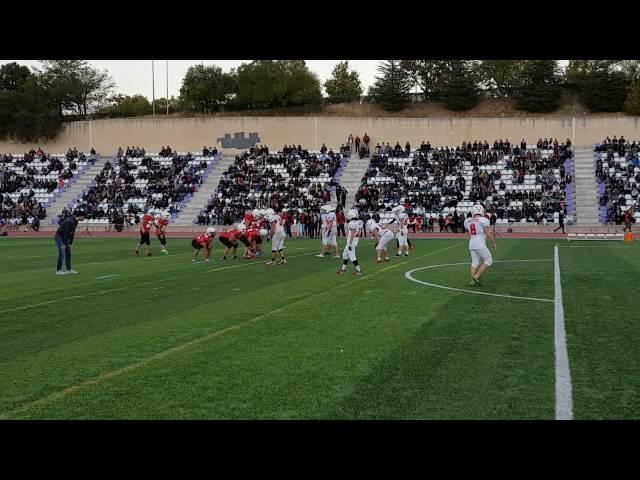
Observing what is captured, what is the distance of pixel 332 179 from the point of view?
186 feet

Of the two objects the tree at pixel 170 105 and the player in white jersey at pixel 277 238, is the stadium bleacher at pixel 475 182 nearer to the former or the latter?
the player in white jersey at pixel 277 238

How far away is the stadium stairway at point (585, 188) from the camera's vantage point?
48331 millimetres

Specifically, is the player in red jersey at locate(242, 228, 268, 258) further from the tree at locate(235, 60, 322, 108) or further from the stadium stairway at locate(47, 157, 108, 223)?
the tree at locate(235, 60, 322, 108)

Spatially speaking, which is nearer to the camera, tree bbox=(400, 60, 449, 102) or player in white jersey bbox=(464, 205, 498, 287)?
player in white jersey bbox=(464, 205, 498, 287)

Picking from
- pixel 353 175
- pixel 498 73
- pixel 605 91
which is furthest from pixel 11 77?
pixel 605 91

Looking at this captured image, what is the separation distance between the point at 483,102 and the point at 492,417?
232 ft

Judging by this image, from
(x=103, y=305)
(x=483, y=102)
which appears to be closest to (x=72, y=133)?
(x=483, y=102)

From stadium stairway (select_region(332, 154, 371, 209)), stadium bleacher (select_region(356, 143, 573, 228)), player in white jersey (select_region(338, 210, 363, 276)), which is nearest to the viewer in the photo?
player in white jersey (select_region(338, 210, 363, 276))

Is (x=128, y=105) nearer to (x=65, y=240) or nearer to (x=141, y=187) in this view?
(x=141, y=187)

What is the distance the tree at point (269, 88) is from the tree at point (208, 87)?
161cm

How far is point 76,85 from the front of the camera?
277 feet

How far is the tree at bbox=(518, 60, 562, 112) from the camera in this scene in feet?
232

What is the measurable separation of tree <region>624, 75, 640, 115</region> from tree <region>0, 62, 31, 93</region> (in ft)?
223

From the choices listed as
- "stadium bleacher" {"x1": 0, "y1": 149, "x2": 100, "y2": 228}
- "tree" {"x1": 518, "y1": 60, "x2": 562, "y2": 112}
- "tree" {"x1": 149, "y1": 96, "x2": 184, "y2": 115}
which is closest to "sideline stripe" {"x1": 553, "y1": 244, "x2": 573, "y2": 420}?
"stadium bleacher" {"x1": 0, "y1": 149, "x2": 100, "y2": 228}
